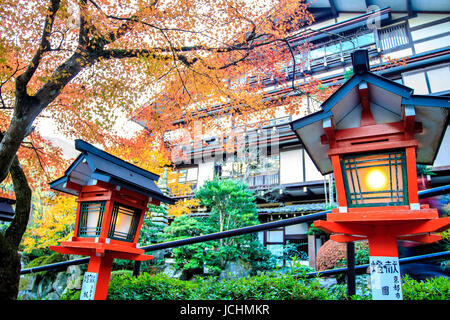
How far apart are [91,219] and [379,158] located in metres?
3.47

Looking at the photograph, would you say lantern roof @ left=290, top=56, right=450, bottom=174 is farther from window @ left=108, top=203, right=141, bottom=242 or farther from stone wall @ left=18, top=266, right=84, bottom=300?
stone wall @ left=18, top=266, right=84, bottom=300

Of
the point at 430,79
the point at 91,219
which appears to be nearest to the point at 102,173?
the point at 91,219

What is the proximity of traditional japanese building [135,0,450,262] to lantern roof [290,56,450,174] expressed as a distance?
1055 centimetres

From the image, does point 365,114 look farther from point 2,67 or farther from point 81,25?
point 2,67

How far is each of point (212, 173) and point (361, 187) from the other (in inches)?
634

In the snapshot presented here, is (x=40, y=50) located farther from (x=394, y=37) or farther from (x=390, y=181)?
(x=394, y=37)

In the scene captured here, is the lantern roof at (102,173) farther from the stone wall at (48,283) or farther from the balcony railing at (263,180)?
the balcony railing at (263,180)

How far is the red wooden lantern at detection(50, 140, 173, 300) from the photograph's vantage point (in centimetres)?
323

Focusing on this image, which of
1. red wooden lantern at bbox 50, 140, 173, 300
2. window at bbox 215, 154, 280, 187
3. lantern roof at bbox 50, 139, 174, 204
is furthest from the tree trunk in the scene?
window at bbox 215, 154, 280, 187

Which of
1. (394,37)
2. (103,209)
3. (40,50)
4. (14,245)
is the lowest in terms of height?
(14,245)

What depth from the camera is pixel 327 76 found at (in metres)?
16.0

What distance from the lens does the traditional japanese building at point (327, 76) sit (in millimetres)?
13836

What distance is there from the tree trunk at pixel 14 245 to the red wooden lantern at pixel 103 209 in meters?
1.01

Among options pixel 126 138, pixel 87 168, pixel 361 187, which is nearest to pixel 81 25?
pixel 87 168
